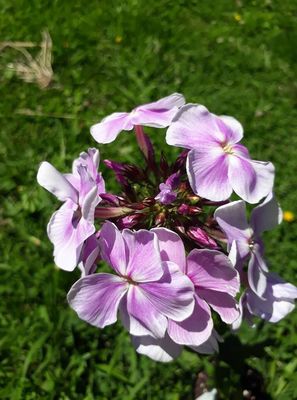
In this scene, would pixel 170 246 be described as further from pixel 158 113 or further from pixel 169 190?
pixel 158 113

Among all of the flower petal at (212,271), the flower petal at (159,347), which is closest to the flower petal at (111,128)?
the flower petal at (212,271)

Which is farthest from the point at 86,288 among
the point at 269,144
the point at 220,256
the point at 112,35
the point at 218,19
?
the point at 218,19

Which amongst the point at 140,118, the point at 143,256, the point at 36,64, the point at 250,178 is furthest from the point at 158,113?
the point at 36,64

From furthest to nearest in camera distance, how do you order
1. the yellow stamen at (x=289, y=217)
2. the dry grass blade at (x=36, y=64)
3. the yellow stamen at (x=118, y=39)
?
1. the yellow stamen at (x=118, y=39)
2. the dry grass blade at (x=36, y=64)
3. the yellow stamen at (x=289, y=217)

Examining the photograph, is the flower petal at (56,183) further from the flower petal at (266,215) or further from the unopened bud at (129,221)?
the flower petal at (266,215)

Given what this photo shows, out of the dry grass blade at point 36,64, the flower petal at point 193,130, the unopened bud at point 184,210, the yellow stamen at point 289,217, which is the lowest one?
the yellow stamen at point 289,217

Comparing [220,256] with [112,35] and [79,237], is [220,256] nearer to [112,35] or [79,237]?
[79,237]

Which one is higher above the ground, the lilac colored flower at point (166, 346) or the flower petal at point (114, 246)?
the flower petal at point (114, 246)

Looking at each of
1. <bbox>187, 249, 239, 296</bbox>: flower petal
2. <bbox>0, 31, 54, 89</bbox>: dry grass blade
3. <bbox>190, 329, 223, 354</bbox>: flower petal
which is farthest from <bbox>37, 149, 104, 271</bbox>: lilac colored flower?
<bbox>0, 31, 54, 89</bbox>: dry grass blade

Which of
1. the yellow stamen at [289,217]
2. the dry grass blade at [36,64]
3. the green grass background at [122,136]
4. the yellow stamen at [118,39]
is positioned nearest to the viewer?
the green grass background at [122,136]
